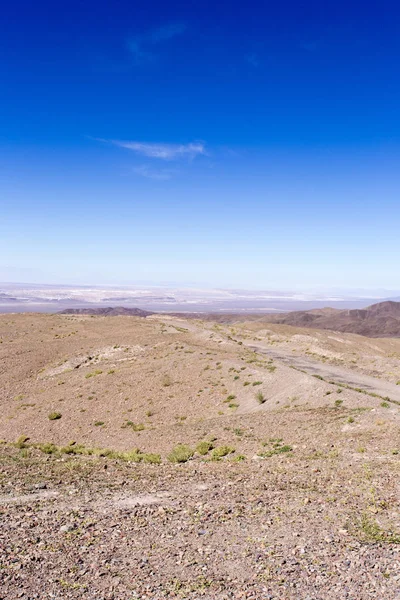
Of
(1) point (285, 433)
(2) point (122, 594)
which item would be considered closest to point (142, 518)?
(2) point (122, 594)

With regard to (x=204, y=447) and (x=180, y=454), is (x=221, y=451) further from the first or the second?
(x=180, y=454)

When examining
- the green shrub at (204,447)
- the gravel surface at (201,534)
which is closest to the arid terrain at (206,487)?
the gravel surface at (201,534)

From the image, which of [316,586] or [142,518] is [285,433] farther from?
[316,586]

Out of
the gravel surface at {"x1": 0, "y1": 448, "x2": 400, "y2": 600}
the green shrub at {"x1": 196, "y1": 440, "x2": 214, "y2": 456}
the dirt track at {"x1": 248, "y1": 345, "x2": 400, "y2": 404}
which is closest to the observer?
the gravel surface at {"x1": 0, "y1": 448, "x2": 400, "y2": 600}

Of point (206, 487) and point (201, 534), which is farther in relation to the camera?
point (206, 487)

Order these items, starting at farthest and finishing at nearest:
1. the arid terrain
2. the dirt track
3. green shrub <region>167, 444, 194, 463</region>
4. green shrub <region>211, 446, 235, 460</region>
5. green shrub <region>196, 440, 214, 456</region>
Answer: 1. the dirt track
2. green shrub <region>196, 440, 214, 456</region>
3. green shrub <region>211, 446, 235, 460</region>
4. green shrub <region>167, 444, 194, 463</region>
5. the arid terrain

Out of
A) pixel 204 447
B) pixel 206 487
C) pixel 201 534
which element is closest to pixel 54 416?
pixel 204 447

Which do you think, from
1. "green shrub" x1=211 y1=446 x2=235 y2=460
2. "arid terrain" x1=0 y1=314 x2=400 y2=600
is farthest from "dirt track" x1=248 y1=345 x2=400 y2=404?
"green shrub" x1=211 y1=446 x2=235 y2=460

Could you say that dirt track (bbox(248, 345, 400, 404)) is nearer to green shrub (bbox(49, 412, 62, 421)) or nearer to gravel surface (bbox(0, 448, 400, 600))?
gravel surface (bbox(0, 448, 400, 600))

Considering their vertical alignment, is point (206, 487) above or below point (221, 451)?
above

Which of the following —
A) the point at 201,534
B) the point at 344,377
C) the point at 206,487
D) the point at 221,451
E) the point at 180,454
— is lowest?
the point at 180,454
